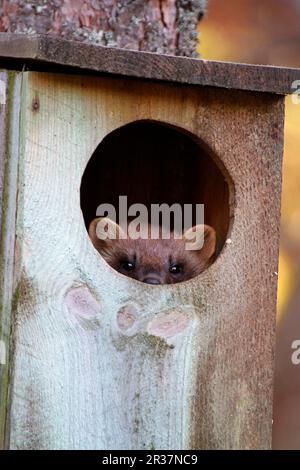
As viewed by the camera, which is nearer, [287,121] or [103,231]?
[103,231]

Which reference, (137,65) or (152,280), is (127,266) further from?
(137,65)

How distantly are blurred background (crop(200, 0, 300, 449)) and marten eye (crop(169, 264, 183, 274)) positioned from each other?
0.90m

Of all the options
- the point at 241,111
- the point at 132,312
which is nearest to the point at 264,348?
the point at 132,312

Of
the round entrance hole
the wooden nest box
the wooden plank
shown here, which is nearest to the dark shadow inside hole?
the round entrance hole

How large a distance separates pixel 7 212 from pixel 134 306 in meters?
0.52

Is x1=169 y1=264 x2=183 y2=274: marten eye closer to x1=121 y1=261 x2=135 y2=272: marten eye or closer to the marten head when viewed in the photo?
the marten head

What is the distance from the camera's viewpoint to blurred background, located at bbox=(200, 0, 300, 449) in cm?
549

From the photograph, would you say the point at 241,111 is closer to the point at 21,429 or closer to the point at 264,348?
the point at 264,348

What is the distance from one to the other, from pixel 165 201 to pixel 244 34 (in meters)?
1.52

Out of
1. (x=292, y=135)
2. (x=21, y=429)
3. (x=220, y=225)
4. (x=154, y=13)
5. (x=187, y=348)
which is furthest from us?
(x=292, y=135)

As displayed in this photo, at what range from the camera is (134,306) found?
346cm

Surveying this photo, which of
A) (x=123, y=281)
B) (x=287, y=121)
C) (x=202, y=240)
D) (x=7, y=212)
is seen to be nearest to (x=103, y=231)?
(x=202, y=240)

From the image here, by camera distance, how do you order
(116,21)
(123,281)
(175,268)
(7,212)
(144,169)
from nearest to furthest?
1. (7,212)
2. (123,281)
3. (116,21)
4. (144,169)
5. (175,268)

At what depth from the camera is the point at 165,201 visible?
457 cm
